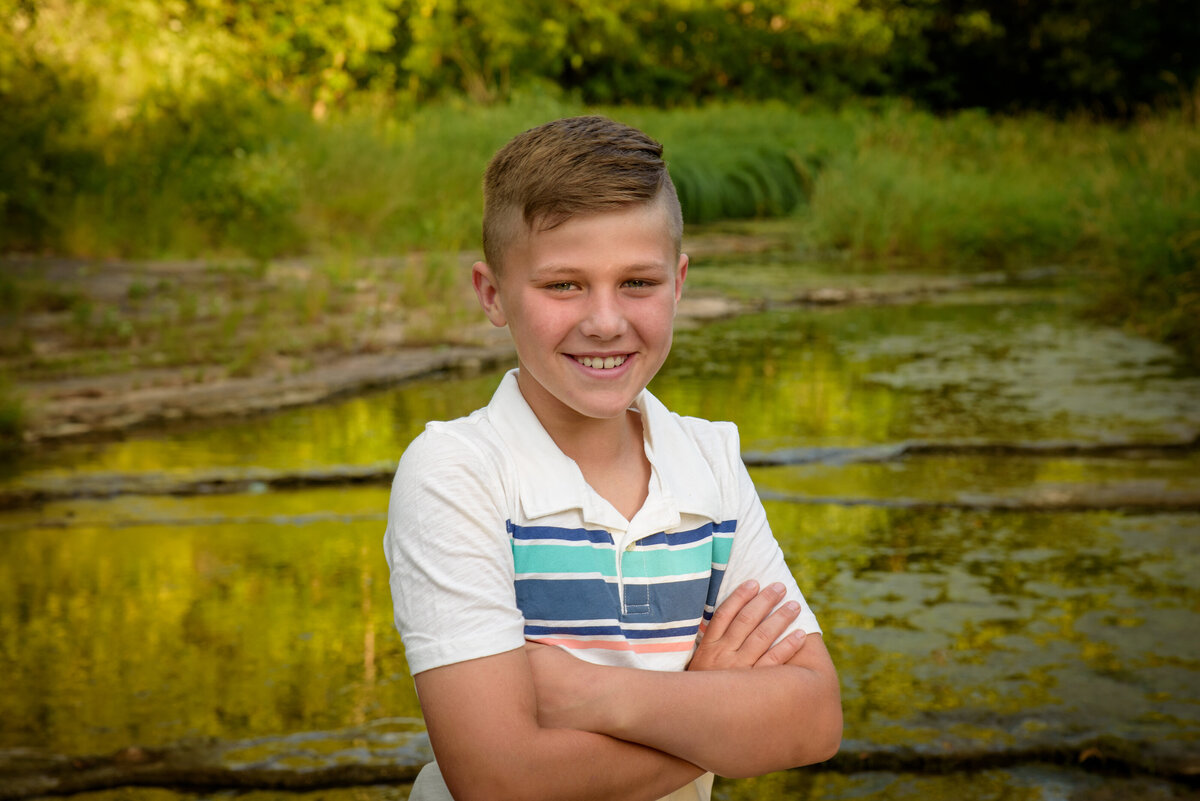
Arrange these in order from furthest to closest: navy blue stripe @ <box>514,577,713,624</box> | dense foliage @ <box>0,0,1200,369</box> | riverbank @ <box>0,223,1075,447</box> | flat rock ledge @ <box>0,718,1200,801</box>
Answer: dense foliage @ <box>0,0,1200,369</box>
riverbank @ <box>0,223,1075,447</box>
flat rock ledge @ <box>0,718,1200,801</box>
navy blue stripe @ <box>514,577,713,624</box>

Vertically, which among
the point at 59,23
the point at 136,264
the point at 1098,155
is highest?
the point at 59,23

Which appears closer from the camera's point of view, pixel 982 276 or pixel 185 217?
pixel 185 217

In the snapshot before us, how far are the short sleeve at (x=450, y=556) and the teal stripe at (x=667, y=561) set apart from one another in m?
0.14

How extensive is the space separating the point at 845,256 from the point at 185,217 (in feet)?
17.4

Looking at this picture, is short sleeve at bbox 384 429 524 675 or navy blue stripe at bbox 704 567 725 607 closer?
short sleeve at bbox 384 429 524 675

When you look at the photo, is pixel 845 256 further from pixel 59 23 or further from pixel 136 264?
pixel 59 23

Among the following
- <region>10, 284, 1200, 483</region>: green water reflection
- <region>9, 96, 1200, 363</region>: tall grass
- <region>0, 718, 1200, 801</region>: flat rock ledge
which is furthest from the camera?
<region>9, 96, 1200, 363</region>: tall grass

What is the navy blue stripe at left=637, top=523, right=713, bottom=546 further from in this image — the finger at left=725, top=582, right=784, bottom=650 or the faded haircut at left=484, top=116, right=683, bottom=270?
the faded haircut at left=484, top=116, right=683, bottom=270

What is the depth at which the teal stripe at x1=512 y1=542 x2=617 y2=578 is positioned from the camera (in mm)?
1363

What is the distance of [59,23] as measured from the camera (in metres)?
10.5

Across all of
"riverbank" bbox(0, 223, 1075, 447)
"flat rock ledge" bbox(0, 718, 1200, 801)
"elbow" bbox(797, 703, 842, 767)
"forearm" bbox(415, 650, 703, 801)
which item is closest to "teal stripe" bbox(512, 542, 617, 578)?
"forearm" bbox(415, 650, 703, 801)

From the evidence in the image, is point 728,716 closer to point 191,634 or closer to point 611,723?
point 611,723

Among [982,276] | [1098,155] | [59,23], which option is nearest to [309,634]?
[982,276]

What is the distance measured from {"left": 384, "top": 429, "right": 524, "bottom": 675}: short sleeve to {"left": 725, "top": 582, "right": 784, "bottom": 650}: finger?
0.29 metres
